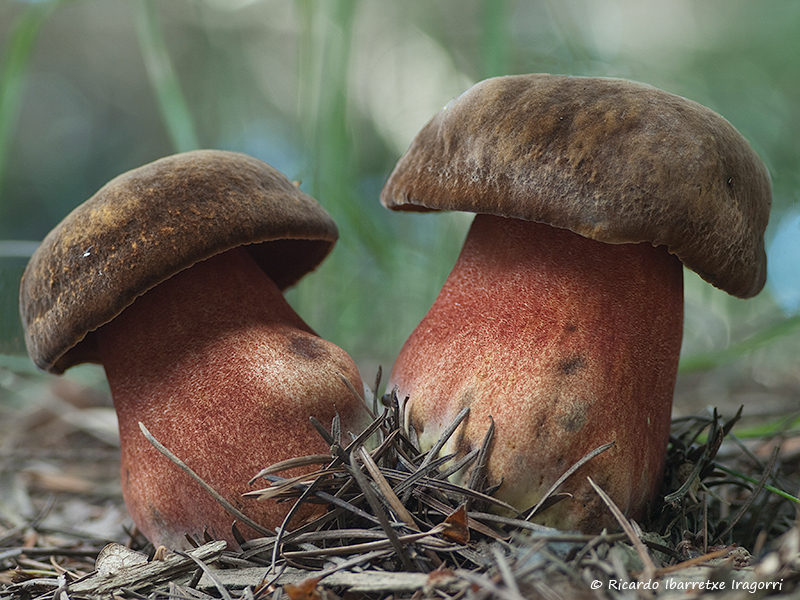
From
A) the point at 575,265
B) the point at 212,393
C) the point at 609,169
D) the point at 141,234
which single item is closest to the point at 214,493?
the point at 212,393

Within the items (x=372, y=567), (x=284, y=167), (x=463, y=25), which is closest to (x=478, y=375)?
(x=372, y=567)

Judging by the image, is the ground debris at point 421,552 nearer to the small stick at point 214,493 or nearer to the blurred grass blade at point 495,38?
the small stick at point 214,493

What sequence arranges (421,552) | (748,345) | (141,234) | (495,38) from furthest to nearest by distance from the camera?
(495,38) < (748,345) < (141,234) < (421,552)

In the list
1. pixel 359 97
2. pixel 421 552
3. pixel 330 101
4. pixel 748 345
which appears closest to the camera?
pixel 421 552

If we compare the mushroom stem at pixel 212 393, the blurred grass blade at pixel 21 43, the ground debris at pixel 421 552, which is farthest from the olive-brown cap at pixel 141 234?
the blurred grass blade at pixel 21 43

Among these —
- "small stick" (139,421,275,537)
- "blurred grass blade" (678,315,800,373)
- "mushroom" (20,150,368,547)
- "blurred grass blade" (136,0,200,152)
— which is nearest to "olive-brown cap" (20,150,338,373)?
"mushroom" (20,150,368,547)

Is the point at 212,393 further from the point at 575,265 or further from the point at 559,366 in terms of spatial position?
the point at 575,265
